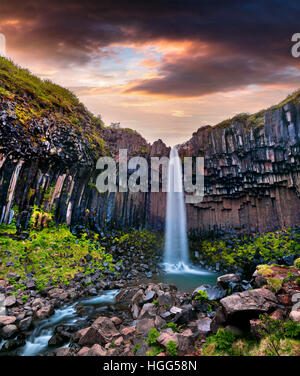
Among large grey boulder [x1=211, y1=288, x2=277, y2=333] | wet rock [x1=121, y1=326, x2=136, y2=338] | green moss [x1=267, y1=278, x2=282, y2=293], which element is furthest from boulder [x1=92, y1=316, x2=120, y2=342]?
green moss [x1=267, y1=278, x2=282, y2=293]

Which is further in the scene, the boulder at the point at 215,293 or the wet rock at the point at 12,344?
the boulder at the point at 215,293

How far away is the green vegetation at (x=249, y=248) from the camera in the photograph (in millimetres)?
17391

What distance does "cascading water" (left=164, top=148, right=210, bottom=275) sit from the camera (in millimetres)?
22891

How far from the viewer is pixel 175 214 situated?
25719 millimetres

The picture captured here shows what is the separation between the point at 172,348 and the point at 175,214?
20837 mm

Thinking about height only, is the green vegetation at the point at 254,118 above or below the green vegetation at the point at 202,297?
above

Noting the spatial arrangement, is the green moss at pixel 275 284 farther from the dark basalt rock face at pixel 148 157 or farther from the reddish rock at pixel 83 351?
the dark basalt rock face at pixel 148 157

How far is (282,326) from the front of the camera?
4414 millimetres

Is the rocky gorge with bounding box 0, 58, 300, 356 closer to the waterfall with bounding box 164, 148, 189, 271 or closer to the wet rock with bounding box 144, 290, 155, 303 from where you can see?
the wet rock with bounding box 144, 290, 155, 303

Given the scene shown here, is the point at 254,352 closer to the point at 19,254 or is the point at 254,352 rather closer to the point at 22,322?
the point at 22,322

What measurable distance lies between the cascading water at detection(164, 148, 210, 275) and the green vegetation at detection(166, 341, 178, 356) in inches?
666

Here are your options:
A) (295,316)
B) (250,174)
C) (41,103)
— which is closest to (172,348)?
(295,316)

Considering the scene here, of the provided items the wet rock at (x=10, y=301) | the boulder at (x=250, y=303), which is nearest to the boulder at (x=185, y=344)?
the boulder at (x=250, y=303)

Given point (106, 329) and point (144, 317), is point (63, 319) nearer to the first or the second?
point (106, 329)
